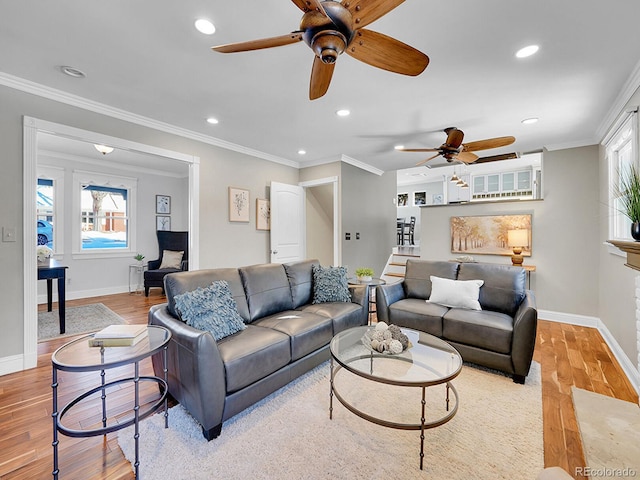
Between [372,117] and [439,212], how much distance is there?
105 inches

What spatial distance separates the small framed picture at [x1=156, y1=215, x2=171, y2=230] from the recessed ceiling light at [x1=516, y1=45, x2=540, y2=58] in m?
6.76

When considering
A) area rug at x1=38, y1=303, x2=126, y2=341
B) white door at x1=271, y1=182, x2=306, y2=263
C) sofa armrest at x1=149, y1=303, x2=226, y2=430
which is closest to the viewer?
sofa armrest at x1=149, y1=303, x2=226, y2=430

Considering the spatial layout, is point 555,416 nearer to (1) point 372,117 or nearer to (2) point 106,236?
(1) point 372,117

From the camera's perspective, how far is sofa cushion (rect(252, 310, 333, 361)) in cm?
228

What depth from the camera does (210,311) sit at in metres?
2.11

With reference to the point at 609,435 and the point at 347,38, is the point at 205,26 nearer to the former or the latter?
the point at 347,38

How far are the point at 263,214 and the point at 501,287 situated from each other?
3.48 metres

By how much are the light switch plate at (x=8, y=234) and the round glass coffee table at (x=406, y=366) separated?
2.98 m

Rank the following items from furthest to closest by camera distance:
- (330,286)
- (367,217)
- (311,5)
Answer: (367,217) < (330,286) < (311,5)

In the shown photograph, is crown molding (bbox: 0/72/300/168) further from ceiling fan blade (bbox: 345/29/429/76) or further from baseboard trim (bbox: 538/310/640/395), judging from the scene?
baseboard trim (bbox: 538/310/640/395)

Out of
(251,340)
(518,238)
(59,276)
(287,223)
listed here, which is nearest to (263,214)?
(287,223)

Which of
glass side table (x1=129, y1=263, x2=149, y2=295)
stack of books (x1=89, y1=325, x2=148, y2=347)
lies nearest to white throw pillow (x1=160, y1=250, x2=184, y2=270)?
glass side table (x1=129, y1=263, x2=149, y2=295)

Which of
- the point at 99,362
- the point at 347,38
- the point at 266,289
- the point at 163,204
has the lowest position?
the point at 99,362

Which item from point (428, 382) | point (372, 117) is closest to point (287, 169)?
point (372, 117)
